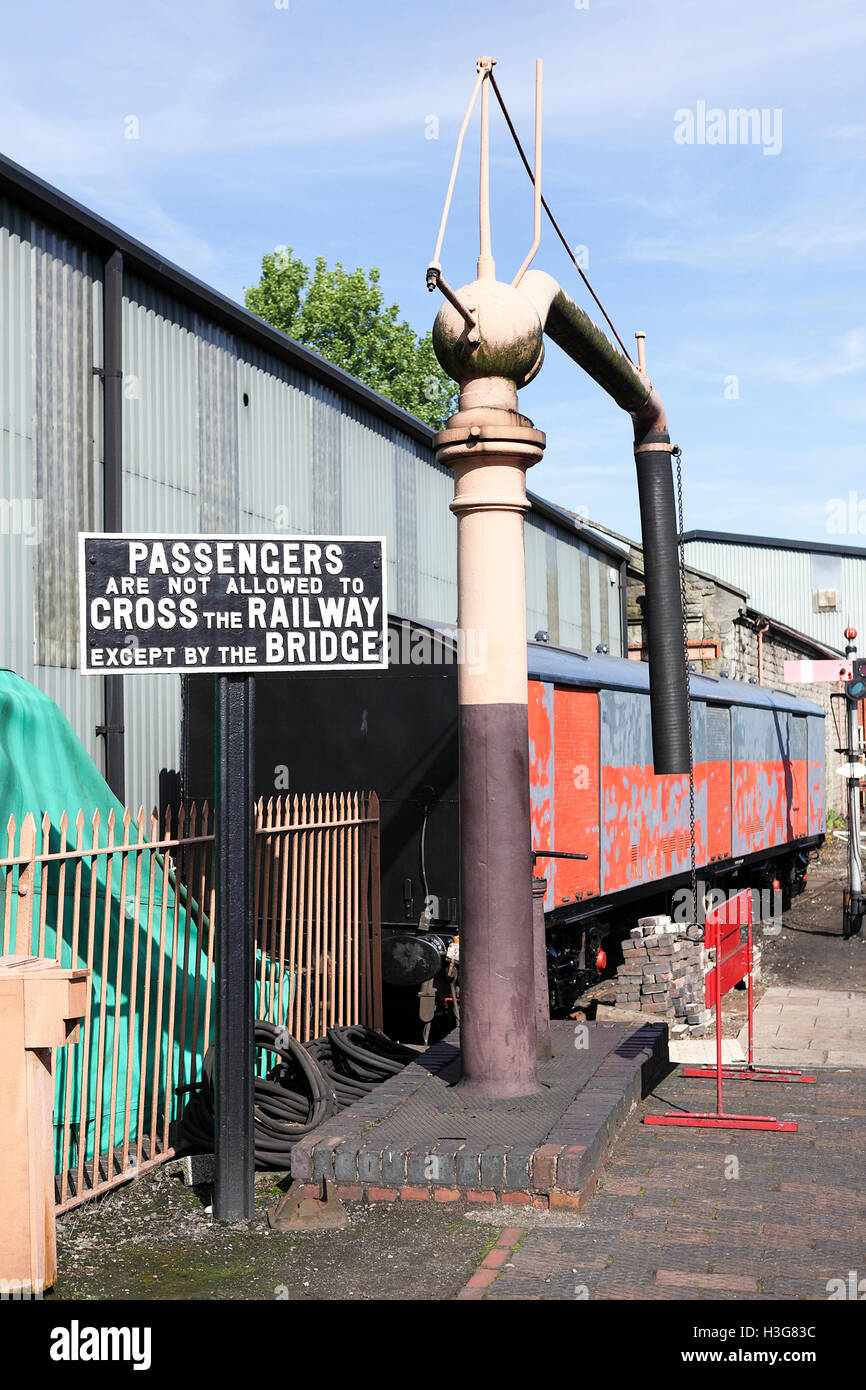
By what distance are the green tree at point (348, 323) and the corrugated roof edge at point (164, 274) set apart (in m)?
23.8

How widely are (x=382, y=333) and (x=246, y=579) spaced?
1469 inches

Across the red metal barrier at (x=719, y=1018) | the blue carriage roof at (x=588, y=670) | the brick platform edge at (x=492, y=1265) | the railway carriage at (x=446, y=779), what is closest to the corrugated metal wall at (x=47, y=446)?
the railway carriage at (x=446, y=779)

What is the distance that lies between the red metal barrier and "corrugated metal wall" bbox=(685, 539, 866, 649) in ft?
116

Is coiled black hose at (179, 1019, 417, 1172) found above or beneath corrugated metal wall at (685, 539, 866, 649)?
beneath

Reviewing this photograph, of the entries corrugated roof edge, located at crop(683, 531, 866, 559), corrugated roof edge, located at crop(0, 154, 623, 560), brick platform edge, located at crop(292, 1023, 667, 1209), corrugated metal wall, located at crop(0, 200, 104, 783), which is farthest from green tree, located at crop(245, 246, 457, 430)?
brick platform edge, located at crop(292, 1023, 667, 1209)

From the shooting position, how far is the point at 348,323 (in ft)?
136

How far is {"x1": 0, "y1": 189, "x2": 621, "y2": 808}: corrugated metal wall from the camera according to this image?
10.6 m

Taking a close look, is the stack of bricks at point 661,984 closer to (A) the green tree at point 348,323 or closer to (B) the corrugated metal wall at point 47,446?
(B) the corrugated metal wall at point 47,446

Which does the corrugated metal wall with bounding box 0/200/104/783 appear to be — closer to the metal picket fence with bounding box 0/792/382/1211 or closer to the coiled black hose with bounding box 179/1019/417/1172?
the metal picket fence with bounding box 0/792/382/1211

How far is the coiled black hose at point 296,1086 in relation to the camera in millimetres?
6945

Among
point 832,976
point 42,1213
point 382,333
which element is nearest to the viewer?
point 42,1213
